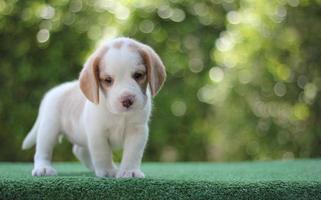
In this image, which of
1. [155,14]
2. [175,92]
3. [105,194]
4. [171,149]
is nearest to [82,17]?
[155,14]

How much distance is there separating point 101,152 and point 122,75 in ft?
1.94

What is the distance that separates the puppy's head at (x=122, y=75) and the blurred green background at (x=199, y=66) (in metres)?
3.74

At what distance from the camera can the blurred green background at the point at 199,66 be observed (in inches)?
278

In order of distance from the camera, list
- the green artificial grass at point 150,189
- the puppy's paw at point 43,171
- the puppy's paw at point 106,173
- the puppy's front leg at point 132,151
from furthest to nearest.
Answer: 1. the puppy's paw at point 43,171
2. the puppy's paw at point 106,173
3. the puppy's front leg at point 132,151
4. the green artificial grass at point 150,189

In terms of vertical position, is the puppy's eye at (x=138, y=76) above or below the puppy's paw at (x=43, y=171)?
above

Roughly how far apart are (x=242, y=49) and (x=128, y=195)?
5336mm

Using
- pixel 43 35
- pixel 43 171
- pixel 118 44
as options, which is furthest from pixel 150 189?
pixel 43 35

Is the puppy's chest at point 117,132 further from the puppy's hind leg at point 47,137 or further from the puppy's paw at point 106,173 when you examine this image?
the puppy's hind leg at point 47,137

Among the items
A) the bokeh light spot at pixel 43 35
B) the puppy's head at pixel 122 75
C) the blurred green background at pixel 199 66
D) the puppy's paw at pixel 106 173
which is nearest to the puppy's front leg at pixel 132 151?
the puppy's paw at pixel 106 173

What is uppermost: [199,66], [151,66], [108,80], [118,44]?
[199,66]

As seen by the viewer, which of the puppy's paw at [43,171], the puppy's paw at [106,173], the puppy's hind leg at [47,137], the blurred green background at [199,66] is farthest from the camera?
the blurred green background at [199,66]

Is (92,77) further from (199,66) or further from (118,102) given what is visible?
(199,66)

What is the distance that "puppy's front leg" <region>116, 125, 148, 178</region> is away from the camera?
353 centimetres

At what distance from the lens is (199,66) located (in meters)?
7.51
